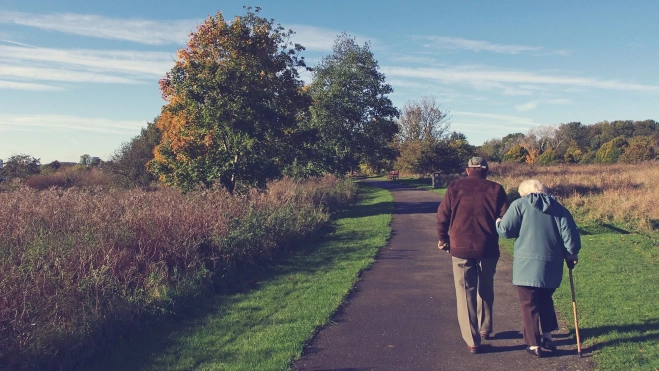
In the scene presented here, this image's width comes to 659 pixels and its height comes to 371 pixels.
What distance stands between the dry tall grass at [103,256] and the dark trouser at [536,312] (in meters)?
4.52

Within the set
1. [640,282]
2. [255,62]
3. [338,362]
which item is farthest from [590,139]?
[338,362]

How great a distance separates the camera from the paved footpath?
5176mm

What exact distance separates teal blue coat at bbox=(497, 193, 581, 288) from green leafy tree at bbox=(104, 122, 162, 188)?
1272 inches

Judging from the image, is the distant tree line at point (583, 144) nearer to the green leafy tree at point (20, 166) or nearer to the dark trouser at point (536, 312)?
the green leafy tree at point (20, 166)

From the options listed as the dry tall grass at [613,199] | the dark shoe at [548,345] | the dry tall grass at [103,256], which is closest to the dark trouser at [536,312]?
the dark shoe at [548,345]

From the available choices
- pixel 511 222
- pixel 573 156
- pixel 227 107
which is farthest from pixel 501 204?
pixel 573 156

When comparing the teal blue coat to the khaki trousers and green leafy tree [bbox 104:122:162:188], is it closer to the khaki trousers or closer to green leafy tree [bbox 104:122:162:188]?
the khaki trousers

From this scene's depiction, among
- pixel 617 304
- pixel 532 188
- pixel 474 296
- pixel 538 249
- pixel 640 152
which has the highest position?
pixel 640 152

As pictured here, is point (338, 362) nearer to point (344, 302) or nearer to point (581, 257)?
point (344, 302)

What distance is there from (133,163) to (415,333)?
33.6 metres

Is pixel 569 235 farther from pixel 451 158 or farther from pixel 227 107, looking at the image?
pixel 451 158

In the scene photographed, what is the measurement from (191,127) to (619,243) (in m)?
13.9

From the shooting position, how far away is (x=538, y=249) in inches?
207

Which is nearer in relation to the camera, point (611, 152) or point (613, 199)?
point (613, 199)
